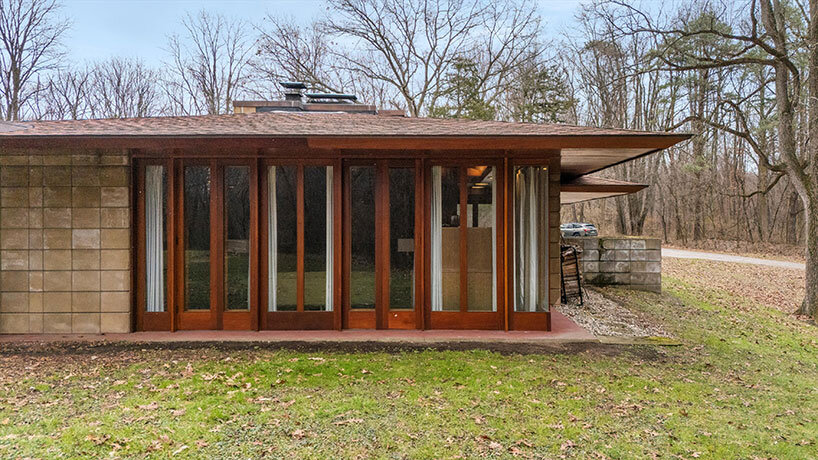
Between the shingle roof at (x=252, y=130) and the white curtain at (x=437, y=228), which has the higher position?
the shingle roof at (x=252, y=130)

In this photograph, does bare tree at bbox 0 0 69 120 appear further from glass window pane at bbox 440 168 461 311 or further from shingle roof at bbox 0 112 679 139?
glass window pane at bbox 440 168 461 311

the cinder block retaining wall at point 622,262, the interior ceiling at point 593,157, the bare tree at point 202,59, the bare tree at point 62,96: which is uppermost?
the bare tree at point 202,59

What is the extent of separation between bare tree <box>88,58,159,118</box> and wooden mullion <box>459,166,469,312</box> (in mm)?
20680

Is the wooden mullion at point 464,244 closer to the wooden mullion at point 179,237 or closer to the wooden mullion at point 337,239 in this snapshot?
the wooden mullion at point 337,239

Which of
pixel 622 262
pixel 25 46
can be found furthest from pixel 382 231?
pixel 25 46

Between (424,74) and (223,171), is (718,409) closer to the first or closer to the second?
(223,171)

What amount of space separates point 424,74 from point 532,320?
14.8 m

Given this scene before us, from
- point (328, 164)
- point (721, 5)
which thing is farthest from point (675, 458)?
point (721, 5)

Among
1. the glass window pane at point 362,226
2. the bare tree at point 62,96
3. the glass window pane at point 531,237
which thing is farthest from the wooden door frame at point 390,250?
the bare tree at point 62,96

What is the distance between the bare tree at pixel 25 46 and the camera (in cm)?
1681

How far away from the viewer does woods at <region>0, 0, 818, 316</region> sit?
1759cm

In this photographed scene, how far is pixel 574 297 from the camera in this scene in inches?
307

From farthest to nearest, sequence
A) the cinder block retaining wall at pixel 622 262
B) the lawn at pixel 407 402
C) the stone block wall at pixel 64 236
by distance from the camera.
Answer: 1. the cinder block retaining wall at pixel 622 262
2. the stone block wall at pixel 64 236
3. the lawn at pixel 407 402

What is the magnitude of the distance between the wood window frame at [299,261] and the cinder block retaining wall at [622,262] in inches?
209
